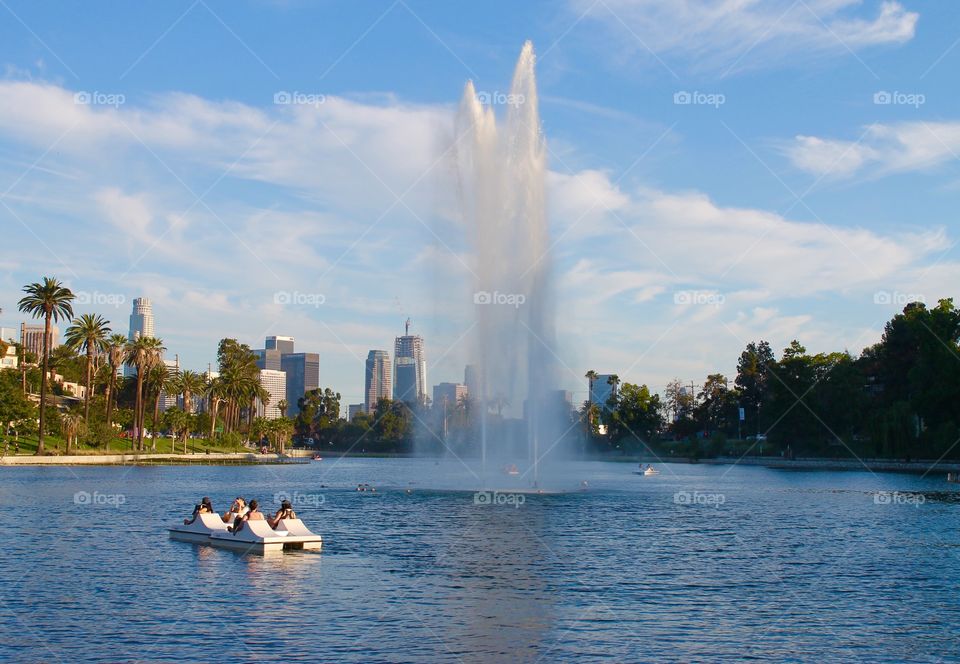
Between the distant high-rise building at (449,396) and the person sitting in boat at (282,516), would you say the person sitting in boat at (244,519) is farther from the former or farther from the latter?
the distant high-rise building at (449,396)

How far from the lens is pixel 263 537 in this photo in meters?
42.0

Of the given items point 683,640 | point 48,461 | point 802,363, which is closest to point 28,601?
point 683,640

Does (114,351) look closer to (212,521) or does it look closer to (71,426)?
(71,426)

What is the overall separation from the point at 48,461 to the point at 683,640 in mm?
113872

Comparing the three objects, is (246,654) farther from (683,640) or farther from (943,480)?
(943,480)

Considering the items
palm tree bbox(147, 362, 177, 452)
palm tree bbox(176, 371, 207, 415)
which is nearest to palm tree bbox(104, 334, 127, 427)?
palm tree bbox(147, 362, 177, 452)

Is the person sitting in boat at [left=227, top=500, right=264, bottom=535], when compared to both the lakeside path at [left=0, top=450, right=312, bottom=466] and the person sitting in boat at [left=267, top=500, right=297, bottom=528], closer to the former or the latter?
the person sitting in boat at [left=267, top=500, right=297, bottom=528]
